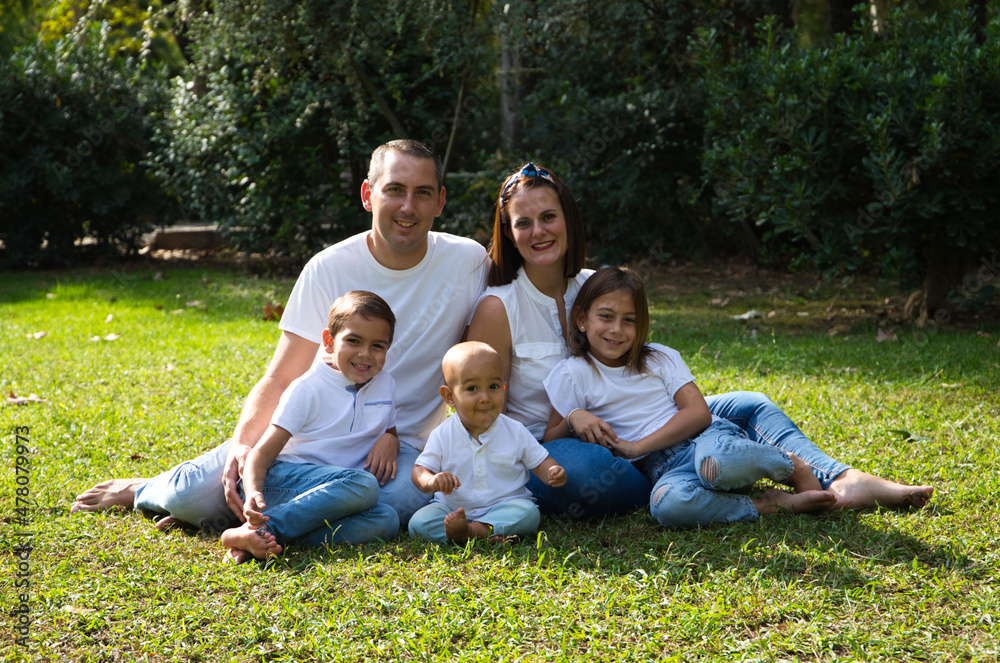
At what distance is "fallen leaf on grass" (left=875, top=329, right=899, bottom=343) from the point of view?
6363 millimetres

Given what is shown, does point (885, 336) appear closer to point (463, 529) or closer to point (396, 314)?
point (396, 314)

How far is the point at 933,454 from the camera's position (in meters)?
3.86

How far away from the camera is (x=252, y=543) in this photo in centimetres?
288

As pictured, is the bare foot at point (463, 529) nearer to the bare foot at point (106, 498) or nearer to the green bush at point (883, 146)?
the bare foot at point (106, 498)

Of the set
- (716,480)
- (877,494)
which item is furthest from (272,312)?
(877,494)

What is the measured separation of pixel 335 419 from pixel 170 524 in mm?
739

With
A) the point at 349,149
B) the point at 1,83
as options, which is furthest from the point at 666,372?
the point at 1,83

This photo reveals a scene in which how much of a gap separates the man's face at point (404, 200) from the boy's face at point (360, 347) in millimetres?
424

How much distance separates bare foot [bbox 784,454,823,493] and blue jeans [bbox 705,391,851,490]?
3cm

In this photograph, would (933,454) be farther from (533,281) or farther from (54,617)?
(54,617)

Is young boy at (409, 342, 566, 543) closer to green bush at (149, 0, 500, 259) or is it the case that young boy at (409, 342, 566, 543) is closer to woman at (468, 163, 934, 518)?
woman at (468, 163, 934, 518)

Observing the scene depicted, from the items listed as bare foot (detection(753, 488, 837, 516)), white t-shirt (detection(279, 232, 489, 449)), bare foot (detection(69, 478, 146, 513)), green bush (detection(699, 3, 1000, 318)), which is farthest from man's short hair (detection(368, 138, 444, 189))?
green bush (detection(699, 3, 1000, 318))

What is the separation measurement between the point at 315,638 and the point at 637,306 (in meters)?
1.71

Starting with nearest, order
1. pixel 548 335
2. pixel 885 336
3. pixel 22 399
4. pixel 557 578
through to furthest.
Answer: pixel 557 578 < pixel 548 335 < pixel 22 399 < pixel 885 336
